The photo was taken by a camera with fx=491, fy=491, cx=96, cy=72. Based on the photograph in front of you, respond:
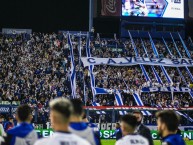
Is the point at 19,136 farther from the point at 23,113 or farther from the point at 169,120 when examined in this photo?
the point at 169,120

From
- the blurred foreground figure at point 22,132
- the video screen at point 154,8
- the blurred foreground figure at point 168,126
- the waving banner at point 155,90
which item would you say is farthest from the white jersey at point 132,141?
the video screen at point 154,8

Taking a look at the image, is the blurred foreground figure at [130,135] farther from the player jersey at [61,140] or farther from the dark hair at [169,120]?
the player jersey at [61,140]

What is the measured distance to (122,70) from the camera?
5228 centimetres

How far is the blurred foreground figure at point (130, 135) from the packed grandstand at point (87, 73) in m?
28.0

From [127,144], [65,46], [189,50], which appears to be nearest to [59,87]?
[65,46]

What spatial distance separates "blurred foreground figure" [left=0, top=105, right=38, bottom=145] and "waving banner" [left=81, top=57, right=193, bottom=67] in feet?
139

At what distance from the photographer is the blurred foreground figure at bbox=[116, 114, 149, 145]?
7703mm

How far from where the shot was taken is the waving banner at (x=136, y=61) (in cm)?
5150

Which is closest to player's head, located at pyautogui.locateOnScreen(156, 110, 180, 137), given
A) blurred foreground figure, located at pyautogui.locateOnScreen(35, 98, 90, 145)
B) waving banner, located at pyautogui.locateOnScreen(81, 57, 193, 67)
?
blurred foreground figure, located at pyautogui.locateOnScreen(35, 98, 90, 145)

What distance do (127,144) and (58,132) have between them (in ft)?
8.01

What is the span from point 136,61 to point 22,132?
45827mm

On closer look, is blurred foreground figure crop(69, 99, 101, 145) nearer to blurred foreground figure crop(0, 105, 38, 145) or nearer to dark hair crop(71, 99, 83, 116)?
A: dark hair crop(71, 99, 83, 116)

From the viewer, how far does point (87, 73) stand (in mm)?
48844

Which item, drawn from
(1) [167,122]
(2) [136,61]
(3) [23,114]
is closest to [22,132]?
(3) [23,114]
